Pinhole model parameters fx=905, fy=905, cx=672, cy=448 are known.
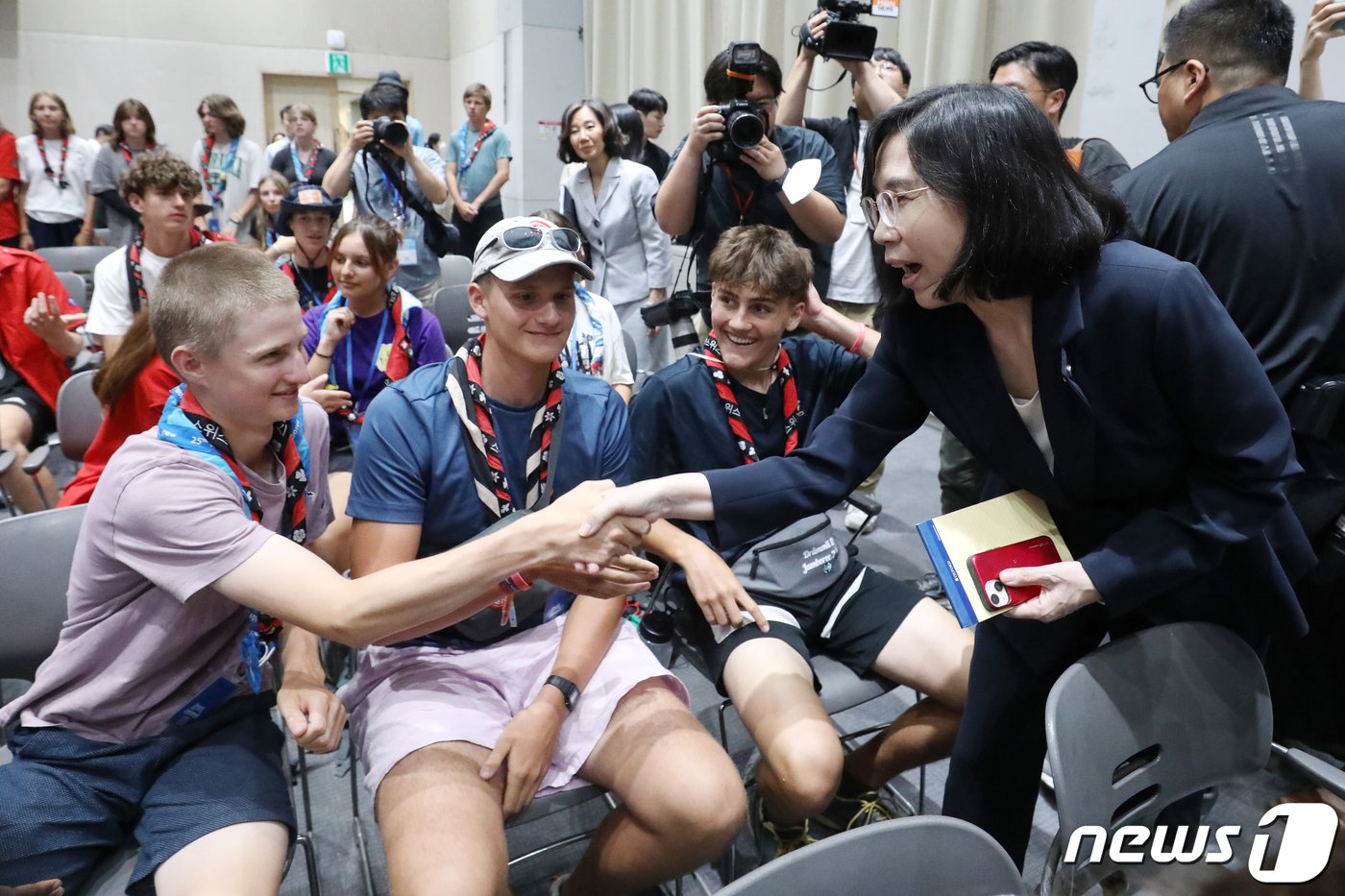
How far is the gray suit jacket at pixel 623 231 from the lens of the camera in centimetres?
440

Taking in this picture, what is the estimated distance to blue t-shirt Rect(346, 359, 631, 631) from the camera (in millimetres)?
1826

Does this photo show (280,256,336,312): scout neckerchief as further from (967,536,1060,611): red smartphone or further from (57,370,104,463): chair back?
(967,536,1060,611): red smartphone

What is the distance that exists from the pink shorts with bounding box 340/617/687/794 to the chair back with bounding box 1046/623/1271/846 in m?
0.83

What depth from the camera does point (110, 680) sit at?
5.03ft

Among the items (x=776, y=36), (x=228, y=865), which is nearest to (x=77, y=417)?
(x=228, y=865)

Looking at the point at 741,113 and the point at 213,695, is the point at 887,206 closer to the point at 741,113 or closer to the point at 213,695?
the point at 213,695

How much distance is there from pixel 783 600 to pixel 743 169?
1597mm

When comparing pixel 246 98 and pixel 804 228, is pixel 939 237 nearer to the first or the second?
pixel 804 228

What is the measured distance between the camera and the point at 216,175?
7.17 m

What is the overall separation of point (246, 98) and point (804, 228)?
444 inches

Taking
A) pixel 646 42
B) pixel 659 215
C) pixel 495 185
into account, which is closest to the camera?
pixel 659 215

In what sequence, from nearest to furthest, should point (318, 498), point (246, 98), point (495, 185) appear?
point (318, 498) → point (495, 185) → point (246, 98)

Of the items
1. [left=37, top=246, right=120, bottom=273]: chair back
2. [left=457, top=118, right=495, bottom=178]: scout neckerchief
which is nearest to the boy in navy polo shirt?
[left=37, top=246, right=120, bottom=273]: chair back

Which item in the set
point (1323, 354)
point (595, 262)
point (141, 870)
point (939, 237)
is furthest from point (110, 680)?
point (595, 262)
